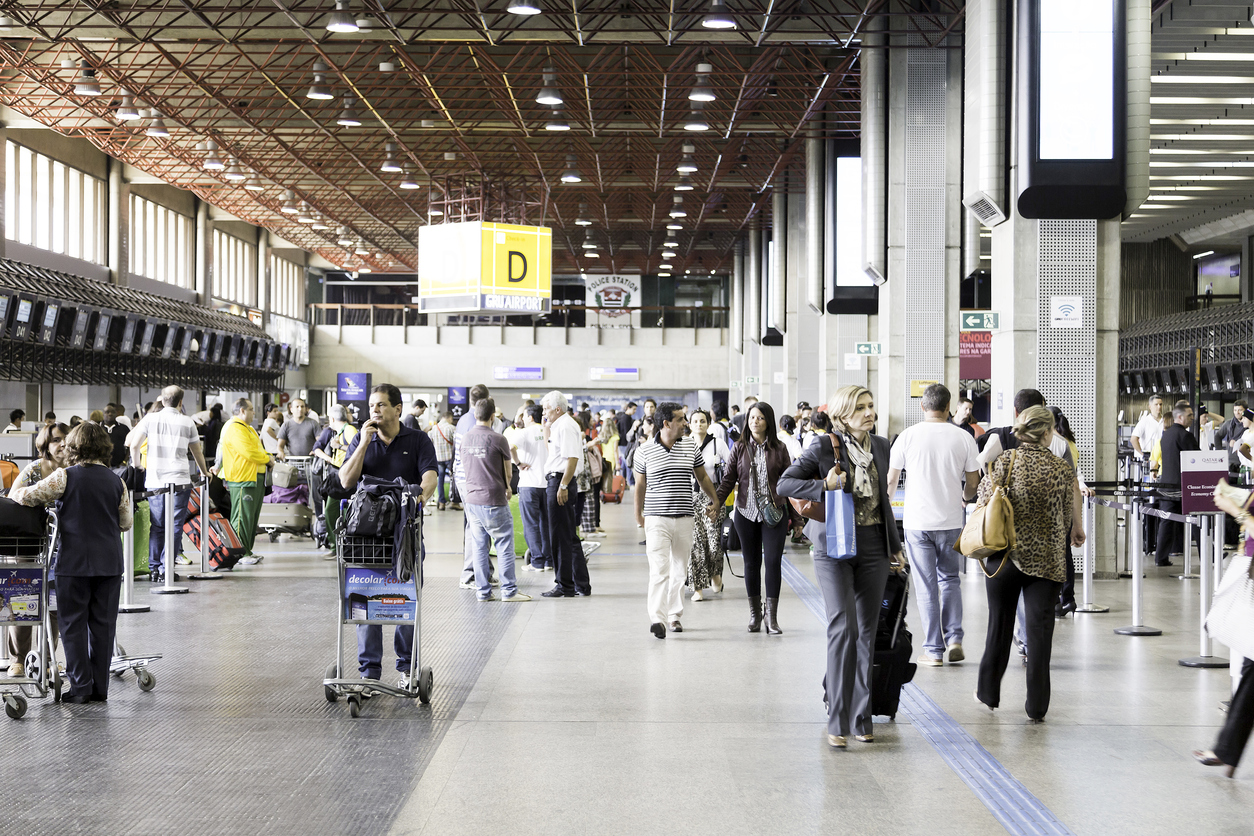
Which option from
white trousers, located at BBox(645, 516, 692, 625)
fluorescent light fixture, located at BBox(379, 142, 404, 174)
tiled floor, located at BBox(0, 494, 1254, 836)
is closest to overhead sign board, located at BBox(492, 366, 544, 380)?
fluorescent light fixture, located at BBox(379, 142, 404, 174)

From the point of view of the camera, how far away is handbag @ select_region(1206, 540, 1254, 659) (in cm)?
489

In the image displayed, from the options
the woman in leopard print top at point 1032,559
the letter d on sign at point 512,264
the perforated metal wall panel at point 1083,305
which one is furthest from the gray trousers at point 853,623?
the letter d on sign at point 512,264

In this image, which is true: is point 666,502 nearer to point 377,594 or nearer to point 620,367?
point 377,594

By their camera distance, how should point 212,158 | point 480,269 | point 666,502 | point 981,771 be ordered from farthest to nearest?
point 212,158
point 480,269
point 666,502
point 981,771

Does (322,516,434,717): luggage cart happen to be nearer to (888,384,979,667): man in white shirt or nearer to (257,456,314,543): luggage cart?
(888,384,979,667): man in white shirt

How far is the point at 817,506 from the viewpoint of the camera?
18.4 ft

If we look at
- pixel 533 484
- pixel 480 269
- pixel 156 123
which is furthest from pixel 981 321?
pixel 156 123

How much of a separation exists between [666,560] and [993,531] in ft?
10.3

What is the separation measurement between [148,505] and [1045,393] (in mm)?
9169

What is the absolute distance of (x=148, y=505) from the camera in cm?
1170

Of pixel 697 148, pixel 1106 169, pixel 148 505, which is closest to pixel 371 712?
pixel 148 505

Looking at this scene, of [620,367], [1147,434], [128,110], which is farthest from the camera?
[620,367]

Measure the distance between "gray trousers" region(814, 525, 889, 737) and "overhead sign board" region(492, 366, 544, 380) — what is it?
43238 mm

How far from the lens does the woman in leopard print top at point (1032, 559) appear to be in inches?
233
